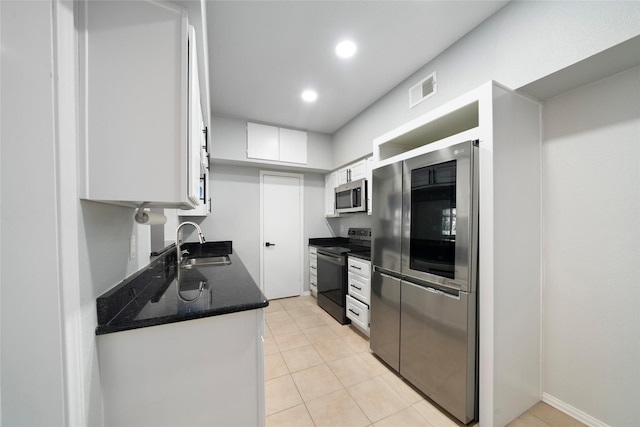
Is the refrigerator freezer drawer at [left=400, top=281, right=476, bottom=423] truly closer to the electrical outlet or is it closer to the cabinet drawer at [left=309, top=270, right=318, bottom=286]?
the electrical outlet

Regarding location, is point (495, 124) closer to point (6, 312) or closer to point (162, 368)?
point (162, 368)

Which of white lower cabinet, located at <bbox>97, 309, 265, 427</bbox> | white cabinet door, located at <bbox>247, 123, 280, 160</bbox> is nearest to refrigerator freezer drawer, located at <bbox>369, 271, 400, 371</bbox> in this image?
white lower cabinet, located at <bbox>97, 309, 265, 427</bbox>

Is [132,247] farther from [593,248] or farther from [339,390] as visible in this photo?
[593,248]

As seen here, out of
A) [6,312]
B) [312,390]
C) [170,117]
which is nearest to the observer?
[6,312]

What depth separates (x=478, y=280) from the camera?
53.9 inches

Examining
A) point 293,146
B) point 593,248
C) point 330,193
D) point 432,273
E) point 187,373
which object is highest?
point 293,146

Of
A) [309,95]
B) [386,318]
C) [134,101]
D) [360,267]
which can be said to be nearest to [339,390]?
[386,318]

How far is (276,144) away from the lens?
11.4 feet

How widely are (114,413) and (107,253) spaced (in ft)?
2.01

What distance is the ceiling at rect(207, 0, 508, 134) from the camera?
157cm

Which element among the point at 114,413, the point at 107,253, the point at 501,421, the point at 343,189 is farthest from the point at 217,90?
the point at 501,421

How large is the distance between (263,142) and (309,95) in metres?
1.07

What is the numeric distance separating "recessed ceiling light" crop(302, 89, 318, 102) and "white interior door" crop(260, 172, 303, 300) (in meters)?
1.43

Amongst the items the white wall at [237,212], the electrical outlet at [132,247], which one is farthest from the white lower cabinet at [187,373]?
the white wall at [237,212]
